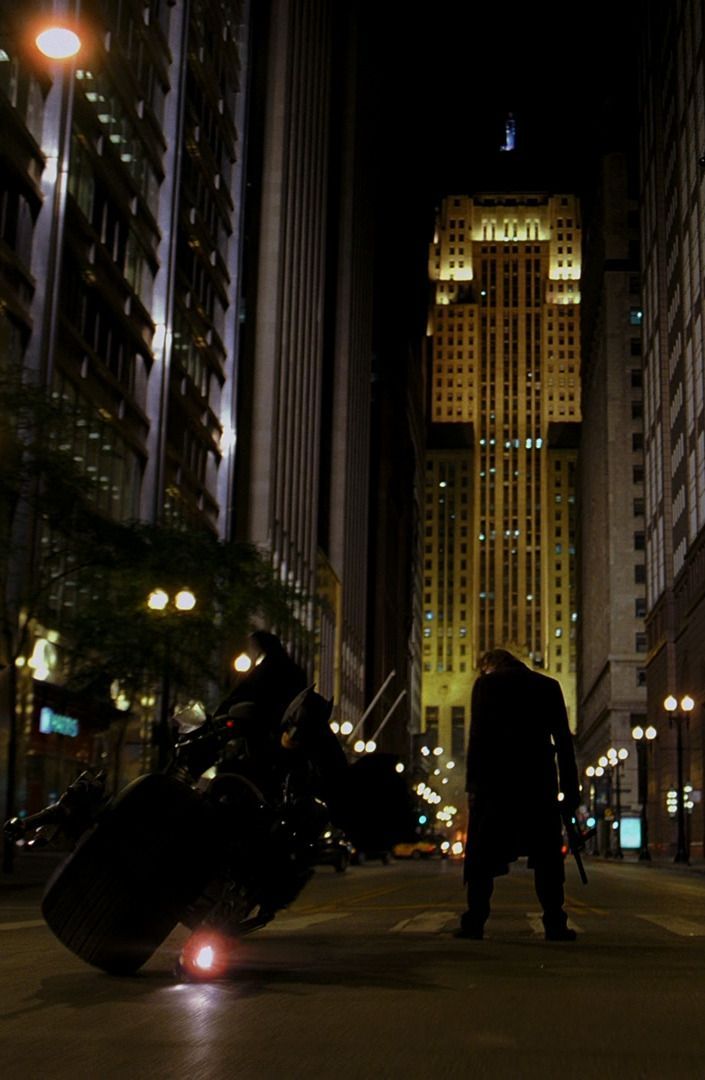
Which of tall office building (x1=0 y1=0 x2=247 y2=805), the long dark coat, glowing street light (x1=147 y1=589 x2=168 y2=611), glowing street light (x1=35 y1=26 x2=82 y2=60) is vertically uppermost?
tall office building (x1=0 y1=0 x2=247 y2=805)

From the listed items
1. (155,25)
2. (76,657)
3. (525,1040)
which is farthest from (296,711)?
(155,25)

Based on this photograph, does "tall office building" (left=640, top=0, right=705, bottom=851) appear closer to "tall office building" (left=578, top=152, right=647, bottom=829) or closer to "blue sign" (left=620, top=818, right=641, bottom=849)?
"blue sign" (left=620, top=818, right=641, bottom=849)

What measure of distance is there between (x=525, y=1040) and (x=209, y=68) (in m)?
64.6

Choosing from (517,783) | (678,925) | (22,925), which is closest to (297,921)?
(22,925)

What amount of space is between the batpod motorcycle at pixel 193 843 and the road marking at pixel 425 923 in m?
3.59

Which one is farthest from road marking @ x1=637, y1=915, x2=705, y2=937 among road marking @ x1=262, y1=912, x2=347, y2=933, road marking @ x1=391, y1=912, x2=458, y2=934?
road marking @ x1=262, y1=912, x2=347, y2=933

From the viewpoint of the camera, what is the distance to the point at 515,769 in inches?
386

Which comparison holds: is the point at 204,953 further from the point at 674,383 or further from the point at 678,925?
the point at 674,383

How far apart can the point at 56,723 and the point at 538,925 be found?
116 ft

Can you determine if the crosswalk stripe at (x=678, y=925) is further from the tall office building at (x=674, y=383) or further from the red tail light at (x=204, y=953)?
the tall office building at (x=674, y=383)

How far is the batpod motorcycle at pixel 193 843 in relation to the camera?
6.95 meters

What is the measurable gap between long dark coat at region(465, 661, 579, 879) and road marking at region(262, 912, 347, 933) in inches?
84.4

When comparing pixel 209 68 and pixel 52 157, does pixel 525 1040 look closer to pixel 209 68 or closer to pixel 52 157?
pixel 52 157

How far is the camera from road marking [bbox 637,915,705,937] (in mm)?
11742
